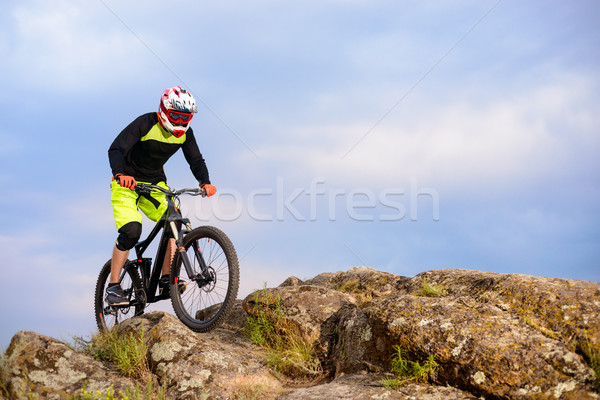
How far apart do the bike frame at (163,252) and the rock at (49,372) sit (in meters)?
1.80

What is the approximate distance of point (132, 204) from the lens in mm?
8258

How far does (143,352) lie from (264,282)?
2242 millimetres

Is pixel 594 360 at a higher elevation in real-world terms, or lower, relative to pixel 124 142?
lower

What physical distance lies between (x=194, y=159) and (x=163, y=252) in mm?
1770

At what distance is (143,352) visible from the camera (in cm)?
631

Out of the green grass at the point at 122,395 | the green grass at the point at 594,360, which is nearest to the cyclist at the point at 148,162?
the green grass at the point at 122,395

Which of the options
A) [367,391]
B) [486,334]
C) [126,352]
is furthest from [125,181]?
[486,334]

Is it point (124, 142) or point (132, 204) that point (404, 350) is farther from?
point (124, 142)

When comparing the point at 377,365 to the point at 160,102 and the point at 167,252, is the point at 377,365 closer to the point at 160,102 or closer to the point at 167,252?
the point at 167,252

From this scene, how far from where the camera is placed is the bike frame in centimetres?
736

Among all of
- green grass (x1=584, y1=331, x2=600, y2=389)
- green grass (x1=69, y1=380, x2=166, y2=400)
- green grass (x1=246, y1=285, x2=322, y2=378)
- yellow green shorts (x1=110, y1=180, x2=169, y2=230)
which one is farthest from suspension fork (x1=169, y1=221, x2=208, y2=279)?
green grass (x1=584, y1=331, x2=600, y2=389)

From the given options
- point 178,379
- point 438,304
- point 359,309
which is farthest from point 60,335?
point 438,304

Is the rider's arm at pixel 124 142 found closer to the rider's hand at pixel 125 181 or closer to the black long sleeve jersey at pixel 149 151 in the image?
the black long sleeve jersey at pixel 149 151

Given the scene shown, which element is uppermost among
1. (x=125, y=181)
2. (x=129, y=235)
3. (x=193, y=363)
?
(x=125, y=181)
